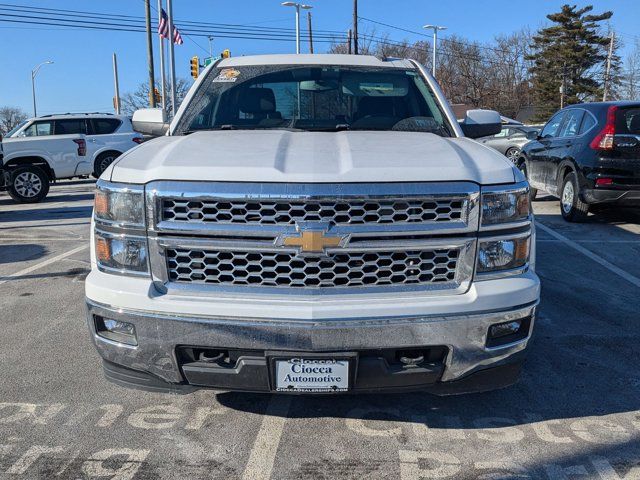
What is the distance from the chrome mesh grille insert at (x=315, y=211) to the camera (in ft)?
8.63

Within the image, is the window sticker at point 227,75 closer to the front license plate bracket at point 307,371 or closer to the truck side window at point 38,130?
the front license plate bracket at point 307,371

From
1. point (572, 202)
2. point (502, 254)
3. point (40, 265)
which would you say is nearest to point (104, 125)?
point (40, 265)

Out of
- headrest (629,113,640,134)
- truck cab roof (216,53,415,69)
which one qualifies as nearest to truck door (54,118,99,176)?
truck cab roof (216,53,415,69)

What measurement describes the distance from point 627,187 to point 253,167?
714 cm

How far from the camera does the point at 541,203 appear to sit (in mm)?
11742

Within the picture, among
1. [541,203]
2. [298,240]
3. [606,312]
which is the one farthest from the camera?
[541,203]

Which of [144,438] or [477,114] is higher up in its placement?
[477,114]

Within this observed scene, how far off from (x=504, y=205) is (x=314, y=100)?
6.57ft

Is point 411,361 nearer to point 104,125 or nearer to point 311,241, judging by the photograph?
point 311,241

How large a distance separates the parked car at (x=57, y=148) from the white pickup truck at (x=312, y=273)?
12.1 m

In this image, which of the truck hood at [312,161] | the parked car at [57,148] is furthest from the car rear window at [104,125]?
the truck hood at [312,161]

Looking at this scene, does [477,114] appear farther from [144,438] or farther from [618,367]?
[144,438]

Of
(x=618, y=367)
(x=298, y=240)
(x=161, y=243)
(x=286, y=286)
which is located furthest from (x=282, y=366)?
(x=618, y=367)

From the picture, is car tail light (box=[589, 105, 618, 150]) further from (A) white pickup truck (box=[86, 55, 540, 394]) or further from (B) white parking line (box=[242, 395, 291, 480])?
(B) white parking line (box=[242, 395, 291, 480])
